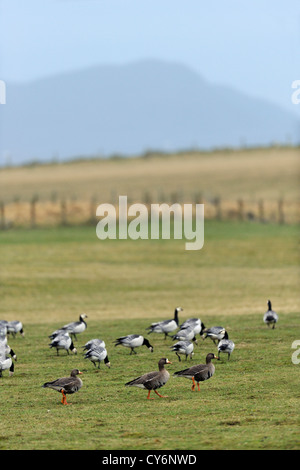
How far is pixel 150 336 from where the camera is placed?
30.7 metres

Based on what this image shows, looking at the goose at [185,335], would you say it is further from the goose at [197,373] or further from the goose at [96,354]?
the goose at [197,373]

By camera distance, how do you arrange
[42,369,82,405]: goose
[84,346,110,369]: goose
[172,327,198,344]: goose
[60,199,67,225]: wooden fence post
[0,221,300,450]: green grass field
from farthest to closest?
1. [60,199,67,225]: wooden fence post
2. [172,327,198,344]: goose
3. [84,346,110,369]: goose
4. [42,369,82,405]: goose
5. [0,221,300,450]: green grass field

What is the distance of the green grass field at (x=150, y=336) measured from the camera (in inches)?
634

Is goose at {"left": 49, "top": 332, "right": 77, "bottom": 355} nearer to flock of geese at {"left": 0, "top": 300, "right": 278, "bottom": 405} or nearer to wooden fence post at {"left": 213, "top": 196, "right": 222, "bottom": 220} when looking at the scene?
flock of geese at {"left": 0, "top": 300, "right": 278, "bottom": 405}

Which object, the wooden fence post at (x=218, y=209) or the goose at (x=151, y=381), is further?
the wooden fence post at (x=218, y=209)

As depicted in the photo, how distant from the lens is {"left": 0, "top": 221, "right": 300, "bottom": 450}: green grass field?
52.9 ft

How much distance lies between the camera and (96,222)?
70188 millimetres

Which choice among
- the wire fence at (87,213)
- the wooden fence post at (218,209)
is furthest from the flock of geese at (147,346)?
the wooden fence post at (218,209)

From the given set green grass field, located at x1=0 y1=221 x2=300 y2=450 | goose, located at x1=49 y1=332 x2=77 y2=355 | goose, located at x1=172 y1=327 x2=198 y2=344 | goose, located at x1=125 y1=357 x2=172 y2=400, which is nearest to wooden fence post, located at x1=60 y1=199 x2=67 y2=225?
green grass field, located at x1=0 y1=221 x2=300 y2=450

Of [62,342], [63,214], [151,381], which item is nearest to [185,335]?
[62,342]

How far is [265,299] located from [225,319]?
8217 mm

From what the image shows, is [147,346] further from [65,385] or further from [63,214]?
[63,214]

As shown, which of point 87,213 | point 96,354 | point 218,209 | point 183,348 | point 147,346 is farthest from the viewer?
point 218,209
